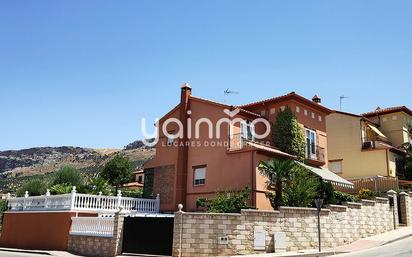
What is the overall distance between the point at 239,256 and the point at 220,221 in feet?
6.27

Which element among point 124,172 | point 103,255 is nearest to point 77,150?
point 124,172

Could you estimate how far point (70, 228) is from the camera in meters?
25.7

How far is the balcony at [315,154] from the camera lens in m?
34.9

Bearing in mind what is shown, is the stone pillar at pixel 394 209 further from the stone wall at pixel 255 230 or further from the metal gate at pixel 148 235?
the metal gate at pixel 148 235

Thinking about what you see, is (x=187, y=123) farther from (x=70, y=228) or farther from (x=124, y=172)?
(x=124, y=172)

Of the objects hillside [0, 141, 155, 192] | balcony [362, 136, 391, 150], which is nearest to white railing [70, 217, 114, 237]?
balcony [362, 136, 391, 150]

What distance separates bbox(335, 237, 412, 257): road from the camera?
18.9 metres

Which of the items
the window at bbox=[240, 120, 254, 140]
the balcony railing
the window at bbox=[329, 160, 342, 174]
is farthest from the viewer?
the window at bbox=[329, 160, 342, 174]

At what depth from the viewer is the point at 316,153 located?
3597 centimetres

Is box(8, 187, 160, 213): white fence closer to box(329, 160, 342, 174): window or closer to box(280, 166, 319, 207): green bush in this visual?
box(280, 166, 319, 207): green bush

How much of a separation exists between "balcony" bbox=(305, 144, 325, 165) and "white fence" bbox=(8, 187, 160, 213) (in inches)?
513

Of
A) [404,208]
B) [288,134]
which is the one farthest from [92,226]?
[404,208]

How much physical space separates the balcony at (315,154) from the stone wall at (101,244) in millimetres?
18177

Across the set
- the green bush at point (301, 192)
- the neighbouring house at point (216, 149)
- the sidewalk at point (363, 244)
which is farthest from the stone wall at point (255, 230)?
the neighbouring house at point (216, 149)
